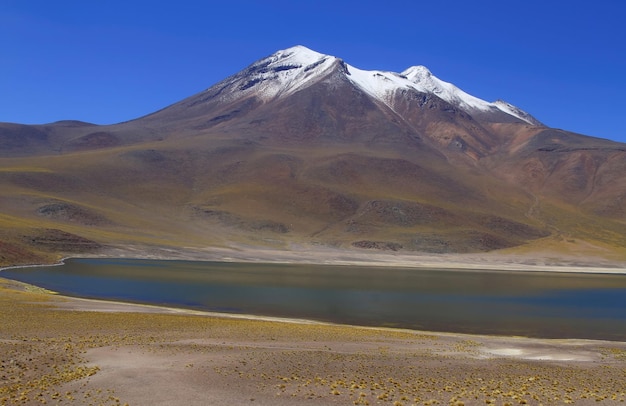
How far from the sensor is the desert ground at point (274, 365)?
18.2m

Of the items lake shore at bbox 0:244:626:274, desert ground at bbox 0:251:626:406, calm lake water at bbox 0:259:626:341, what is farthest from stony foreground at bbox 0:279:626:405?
lake shore at bbox 0:244:626:274

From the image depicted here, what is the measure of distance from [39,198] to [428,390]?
152574 mm

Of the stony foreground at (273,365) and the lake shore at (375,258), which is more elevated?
the stony foreground at (273,365)

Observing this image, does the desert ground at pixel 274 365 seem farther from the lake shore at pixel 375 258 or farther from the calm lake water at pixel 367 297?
the lake shore at pixel 375 258

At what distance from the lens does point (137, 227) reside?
14538cm

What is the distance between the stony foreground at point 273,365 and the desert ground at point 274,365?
0.17 ft

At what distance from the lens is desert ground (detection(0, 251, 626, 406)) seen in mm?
18219

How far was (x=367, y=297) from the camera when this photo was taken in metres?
60.8

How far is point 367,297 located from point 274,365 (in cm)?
3872

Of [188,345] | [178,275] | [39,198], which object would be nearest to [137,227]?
[39,198]

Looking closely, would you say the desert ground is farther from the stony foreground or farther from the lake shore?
the lake shore

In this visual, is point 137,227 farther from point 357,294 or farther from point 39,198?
point 357,294

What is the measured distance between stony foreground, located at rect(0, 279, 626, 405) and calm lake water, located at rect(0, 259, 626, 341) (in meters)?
A: 9.22

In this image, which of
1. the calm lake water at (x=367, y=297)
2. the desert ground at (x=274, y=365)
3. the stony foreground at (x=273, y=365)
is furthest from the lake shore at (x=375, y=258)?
the desert ground at (x=274, y=365)
